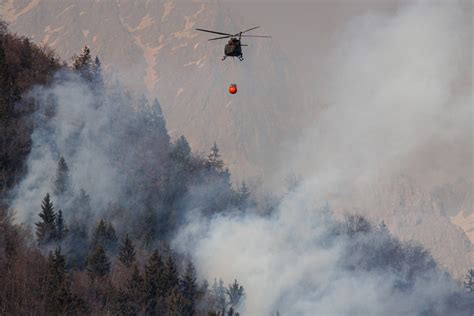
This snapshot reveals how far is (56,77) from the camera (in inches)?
5950

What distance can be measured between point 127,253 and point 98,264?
28.5 ft

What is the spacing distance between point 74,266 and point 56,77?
4159 cm

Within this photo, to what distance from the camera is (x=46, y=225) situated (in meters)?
119

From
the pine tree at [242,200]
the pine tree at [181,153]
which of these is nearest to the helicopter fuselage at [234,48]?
the pine tree at [242,200]

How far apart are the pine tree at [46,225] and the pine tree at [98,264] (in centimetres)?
647

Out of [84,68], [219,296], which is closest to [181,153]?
[84,68]

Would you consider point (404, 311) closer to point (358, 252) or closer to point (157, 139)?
point (358, 252)

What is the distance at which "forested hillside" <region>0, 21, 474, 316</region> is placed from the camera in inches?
4405

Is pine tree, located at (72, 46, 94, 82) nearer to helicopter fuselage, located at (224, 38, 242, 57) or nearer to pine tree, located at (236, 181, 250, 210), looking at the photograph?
pine tree, located at (236, 181, 250, 210)

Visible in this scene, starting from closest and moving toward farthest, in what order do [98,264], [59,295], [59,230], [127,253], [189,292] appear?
[59,295]
[98,264]
[59,230]
[189,292]
[127,253]

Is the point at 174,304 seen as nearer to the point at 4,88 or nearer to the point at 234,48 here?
the point at 4,88

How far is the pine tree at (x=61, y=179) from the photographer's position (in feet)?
439

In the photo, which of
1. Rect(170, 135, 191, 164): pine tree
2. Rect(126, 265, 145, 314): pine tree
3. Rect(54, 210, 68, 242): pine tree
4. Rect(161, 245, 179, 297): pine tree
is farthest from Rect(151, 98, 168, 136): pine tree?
Rect(126, 265, 145, 314): pine tree

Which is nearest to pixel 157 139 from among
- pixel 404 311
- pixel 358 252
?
pixel 358 252
